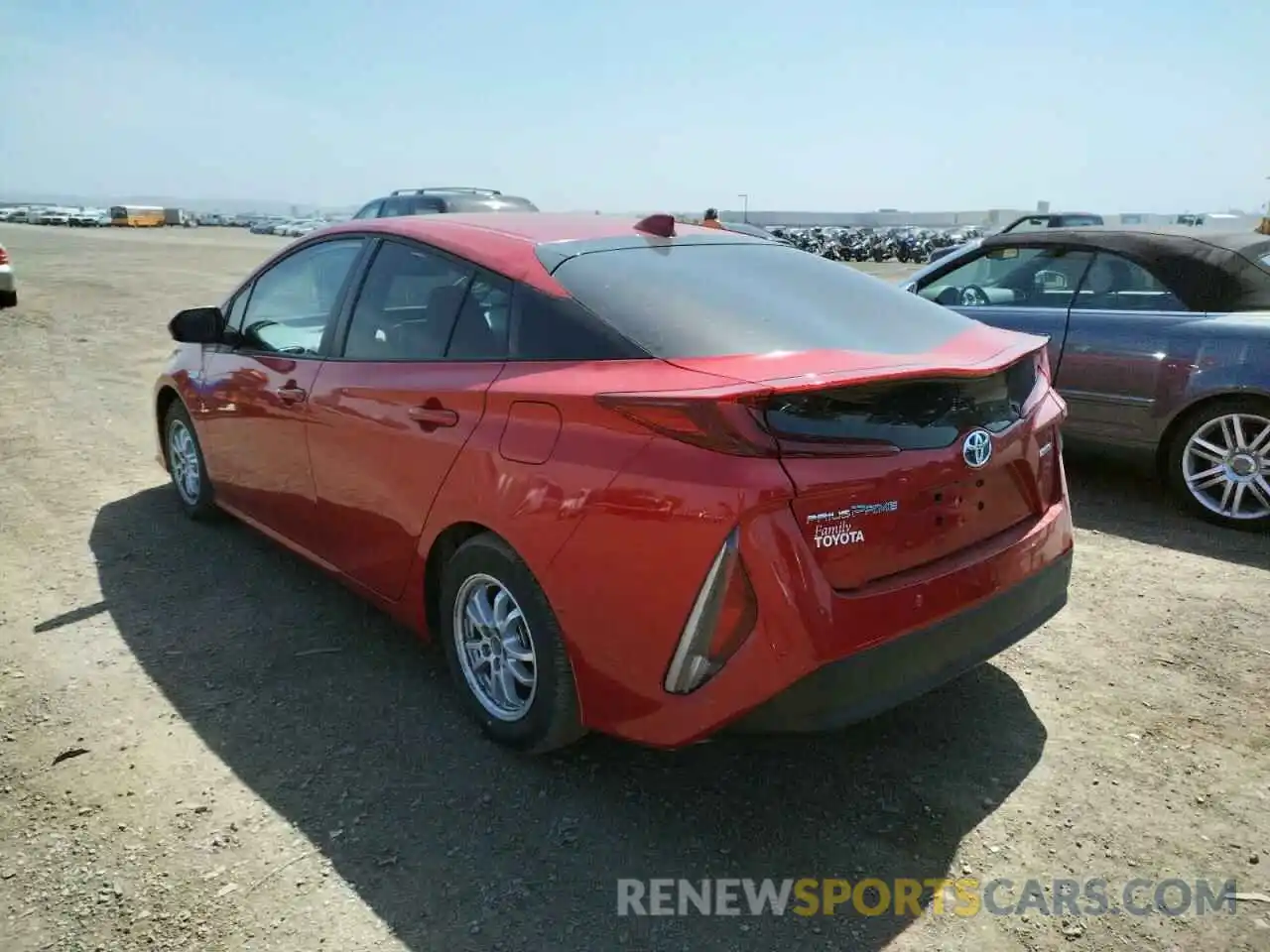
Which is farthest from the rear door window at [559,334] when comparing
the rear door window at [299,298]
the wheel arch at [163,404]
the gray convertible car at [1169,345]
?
the gray convertible car at [1169,345]

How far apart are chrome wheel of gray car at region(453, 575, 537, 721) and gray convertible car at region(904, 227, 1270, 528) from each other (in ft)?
13.0

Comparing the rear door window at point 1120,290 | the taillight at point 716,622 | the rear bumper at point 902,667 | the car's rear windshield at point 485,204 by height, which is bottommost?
the rear bumper at point 902,667

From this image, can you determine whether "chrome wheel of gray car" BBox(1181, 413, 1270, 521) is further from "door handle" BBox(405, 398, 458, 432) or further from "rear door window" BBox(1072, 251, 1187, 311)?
"door handle" BBox(405, 398, 458, 432)

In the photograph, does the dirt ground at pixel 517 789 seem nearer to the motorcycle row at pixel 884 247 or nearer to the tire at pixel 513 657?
the tire at pixel 513 657

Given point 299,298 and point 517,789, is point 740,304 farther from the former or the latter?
point 299,298

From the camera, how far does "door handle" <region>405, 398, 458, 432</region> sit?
2.94 meters

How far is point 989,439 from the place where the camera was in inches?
101

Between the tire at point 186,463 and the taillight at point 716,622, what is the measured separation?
3416 millimetres

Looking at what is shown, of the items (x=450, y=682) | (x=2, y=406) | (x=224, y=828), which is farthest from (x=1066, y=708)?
(x=2, y=406)

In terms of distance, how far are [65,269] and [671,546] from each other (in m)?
23.8

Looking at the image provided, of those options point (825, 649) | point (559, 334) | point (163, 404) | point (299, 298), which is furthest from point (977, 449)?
point (163, 404)

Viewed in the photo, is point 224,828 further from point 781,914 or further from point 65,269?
point 65,269

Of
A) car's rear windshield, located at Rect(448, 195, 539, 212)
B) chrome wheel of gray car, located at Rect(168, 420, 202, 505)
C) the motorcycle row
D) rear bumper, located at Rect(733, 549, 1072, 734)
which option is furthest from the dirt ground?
the motorcycle row

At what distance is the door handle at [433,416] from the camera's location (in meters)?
2.94
